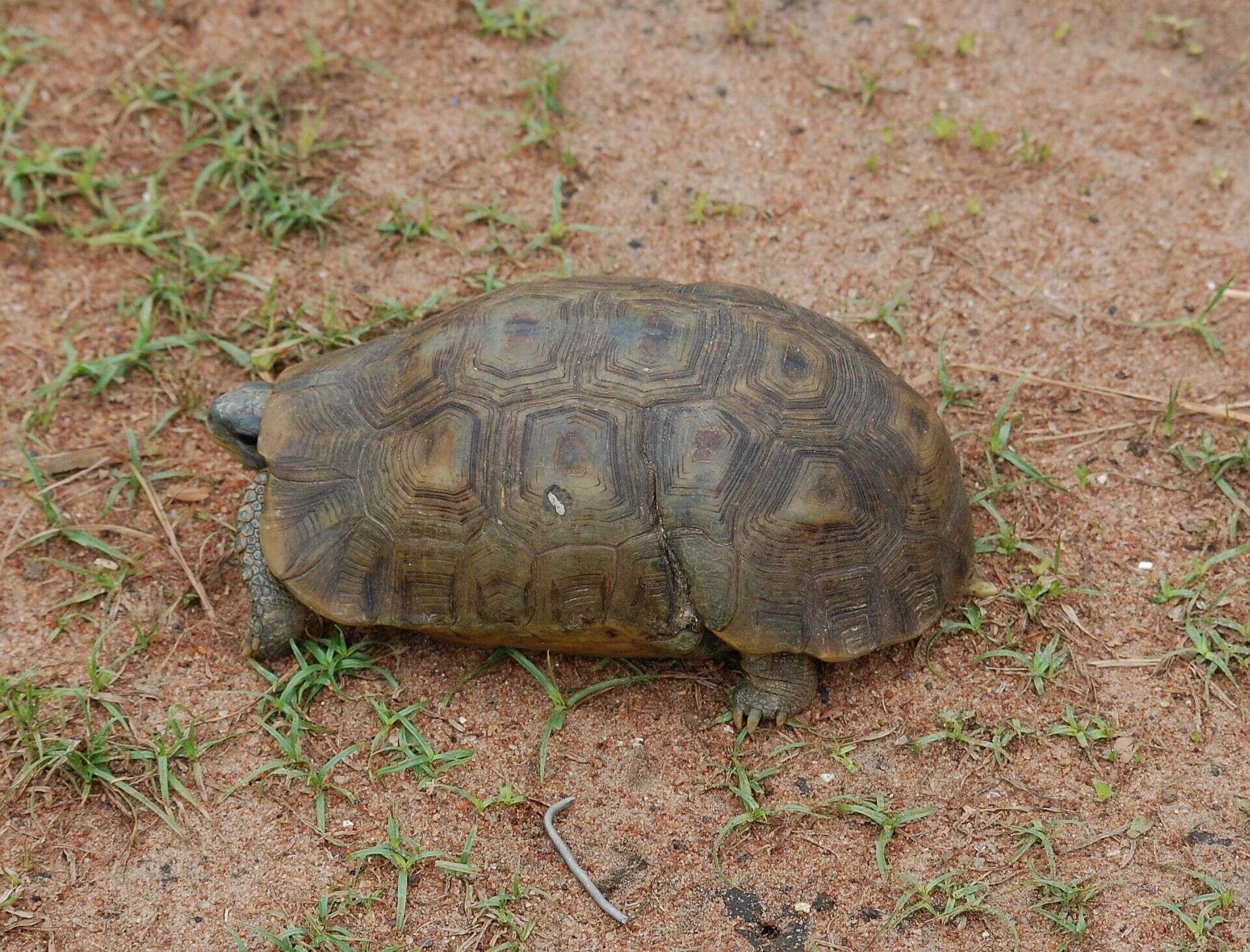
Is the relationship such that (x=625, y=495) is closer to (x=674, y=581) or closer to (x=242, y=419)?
(x=674, y=581)

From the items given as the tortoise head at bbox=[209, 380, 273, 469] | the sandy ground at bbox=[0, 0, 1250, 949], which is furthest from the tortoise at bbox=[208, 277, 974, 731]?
the sandy ground at bbox=[0, 0, 1250, 949]

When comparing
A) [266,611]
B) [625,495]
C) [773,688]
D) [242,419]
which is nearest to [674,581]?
[625,495]

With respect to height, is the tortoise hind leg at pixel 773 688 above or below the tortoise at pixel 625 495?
below

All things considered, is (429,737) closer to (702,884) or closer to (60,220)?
(702,884)

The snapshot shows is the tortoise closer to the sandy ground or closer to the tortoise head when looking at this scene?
the tortoise head

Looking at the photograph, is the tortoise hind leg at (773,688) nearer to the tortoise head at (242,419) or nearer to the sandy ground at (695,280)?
the sandy ground at (695,280)


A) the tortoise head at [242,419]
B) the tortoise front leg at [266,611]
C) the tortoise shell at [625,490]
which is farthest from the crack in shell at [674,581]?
the tortoise head at [242,419]
